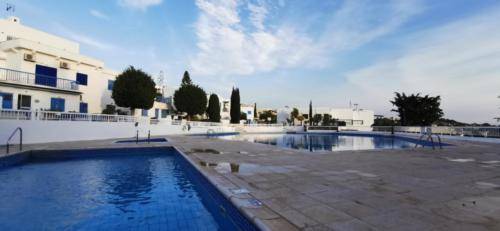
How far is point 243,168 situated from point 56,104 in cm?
1690

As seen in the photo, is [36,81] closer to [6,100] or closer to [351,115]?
[6,100]

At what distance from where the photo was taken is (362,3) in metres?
14.7

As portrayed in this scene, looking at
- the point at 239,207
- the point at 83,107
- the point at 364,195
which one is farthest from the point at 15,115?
the point at 364,195

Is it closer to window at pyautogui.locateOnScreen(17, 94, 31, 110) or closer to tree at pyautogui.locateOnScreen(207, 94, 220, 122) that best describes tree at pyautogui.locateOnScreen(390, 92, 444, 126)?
tree at pyautogui.locateOnScreen(207, 94, 220, 122)

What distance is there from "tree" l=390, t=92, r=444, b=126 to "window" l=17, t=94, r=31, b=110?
37458 mm

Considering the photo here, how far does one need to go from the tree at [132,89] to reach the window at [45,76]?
3854 mm

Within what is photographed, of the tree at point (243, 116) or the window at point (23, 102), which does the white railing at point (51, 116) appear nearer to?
the window at point (23, 102)

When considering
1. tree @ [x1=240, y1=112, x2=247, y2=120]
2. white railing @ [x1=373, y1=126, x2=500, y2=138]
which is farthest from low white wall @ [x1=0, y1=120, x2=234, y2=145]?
tree @ [x1=240, y1=112, x2=247, y2=120]

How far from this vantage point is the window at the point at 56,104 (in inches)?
699

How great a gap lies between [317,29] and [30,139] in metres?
17.0

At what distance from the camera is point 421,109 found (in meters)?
33.8

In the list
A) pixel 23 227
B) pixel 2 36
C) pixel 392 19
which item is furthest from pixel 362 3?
pixel 2 36

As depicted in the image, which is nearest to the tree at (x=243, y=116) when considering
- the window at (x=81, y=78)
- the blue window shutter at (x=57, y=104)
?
the window at (x=81, y=78)

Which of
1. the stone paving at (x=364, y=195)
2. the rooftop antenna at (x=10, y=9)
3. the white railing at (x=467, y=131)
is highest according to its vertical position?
the rooftop antenna at (x=10, y=9)
